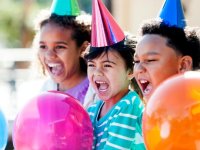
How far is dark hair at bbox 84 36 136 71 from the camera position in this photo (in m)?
2.52

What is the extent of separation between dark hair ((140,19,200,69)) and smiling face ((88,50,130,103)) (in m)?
0.19

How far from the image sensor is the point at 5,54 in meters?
6.24

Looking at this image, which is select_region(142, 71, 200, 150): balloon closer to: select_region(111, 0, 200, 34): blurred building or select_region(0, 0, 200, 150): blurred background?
select_region(0, 0, 200, 150): blurred background

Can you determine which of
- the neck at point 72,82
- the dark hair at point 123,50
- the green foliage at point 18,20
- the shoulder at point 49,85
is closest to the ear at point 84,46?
the neck at point 72,82

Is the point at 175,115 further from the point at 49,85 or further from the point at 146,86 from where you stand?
the point at 49,85

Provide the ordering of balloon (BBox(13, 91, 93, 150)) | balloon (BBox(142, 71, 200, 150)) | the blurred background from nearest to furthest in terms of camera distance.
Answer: balloon (BBox(142, 71, 200, 150)) → balloon (BBox(13, 91, 93, 150)) → the blurred background

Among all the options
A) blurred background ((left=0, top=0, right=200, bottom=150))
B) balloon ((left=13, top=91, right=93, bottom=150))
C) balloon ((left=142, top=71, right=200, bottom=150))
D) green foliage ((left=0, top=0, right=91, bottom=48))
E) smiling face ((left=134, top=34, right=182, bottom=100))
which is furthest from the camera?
green foliage ((left=0, top=0, right=91, bottom=48))

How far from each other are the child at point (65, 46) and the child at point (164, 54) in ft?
1.63

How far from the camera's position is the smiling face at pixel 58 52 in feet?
9.27

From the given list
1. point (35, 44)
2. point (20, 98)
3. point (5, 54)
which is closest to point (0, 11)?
point (5, 54)

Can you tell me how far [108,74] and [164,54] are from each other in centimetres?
26

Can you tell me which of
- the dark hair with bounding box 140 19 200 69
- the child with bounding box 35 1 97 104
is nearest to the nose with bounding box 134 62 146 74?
the dark hair with bounding box 140 19 200 69

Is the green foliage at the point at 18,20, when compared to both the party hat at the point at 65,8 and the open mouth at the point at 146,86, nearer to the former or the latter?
the party hat at the point at 65,8

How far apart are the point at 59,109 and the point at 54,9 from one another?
0.73m
